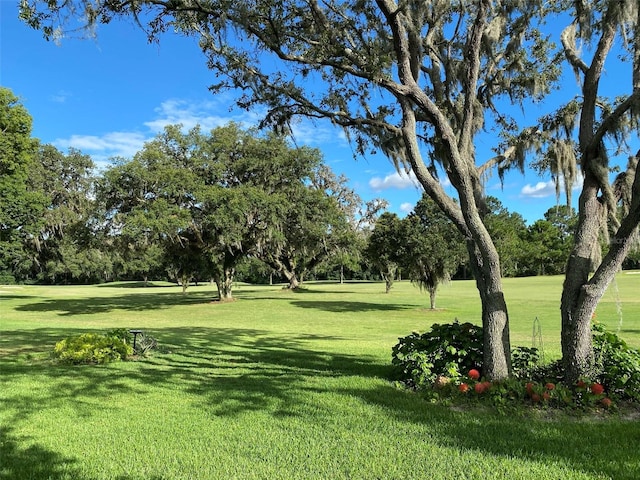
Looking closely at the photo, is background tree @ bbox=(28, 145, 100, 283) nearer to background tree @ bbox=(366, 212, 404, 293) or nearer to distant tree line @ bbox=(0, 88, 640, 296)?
distant tree line @ bbox=(0, 88, 640, 296)

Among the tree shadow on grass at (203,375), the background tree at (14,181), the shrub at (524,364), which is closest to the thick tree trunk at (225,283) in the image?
the background tree at (14,181)

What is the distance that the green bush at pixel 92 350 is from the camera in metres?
7.37

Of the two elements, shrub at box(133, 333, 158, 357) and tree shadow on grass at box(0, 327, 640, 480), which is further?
shrub at box(133, 333, 158, 357)

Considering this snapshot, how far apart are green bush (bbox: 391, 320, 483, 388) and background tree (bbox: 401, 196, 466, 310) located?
1660 cm

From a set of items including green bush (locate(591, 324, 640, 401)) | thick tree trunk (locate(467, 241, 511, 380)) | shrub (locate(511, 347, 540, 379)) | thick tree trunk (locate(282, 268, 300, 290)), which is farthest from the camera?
thick tree trunk (locate(282, 268, 300, 290))

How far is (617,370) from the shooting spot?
16.4ft

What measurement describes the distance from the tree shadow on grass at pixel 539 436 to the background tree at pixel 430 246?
59.1 ft

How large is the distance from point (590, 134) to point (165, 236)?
62.4ft

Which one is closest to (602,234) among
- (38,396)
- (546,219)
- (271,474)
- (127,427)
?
(271,474)

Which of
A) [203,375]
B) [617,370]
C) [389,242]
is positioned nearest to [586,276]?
[617,370]

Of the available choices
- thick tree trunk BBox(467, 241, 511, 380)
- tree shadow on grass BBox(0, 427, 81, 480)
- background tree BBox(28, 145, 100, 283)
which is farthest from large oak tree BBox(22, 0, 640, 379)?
background tree BBox(28, 145, 100, 283)

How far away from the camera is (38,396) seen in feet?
17.2

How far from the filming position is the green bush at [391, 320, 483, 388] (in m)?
5.61

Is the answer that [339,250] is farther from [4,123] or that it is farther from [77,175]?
[4,123]
